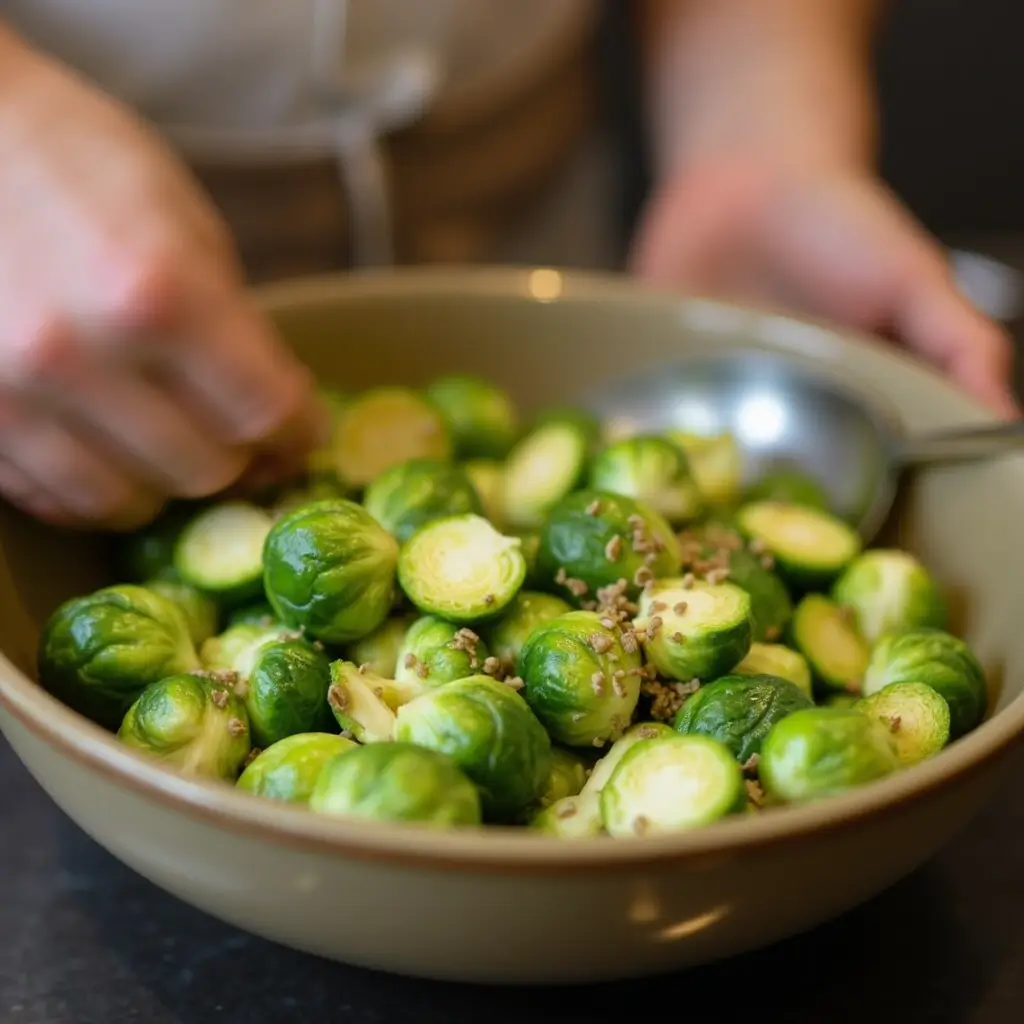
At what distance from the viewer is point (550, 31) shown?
1.95 metres

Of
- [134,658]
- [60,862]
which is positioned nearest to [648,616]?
[134,658]

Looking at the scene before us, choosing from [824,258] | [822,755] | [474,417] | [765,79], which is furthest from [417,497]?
→ [765,79]

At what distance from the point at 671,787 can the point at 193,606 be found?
1.69 feet

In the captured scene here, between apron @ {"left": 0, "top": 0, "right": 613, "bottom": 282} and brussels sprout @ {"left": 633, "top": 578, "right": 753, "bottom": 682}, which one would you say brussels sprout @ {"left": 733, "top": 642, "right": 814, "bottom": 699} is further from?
apron @ {"left": 0, "top": 0, "right": 613, "bottom": 282}

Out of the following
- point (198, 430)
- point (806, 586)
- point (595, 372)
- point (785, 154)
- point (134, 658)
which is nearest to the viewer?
point (134, 658)

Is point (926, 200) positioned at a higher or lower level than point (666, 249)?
lower

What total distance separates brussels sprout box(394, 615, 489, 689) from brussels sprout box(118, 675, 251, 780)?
138mm

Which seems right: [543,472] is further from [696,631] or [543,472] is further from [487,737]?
[487,737]

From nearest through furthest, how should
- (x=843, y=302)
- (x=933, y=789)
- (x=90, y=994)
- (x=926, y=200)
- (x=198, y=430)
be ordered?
(x=933, y=789)
(x=90, y=994)
(x=198, y=430)
(x=843, y=302)
(x=926, y=200)

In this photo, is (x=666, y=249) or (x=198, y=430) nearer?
(x=198, y=430)

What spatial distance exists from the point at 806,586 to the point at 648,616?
28cm

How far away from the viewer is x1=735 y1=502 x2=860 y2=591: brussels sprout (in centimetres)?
125

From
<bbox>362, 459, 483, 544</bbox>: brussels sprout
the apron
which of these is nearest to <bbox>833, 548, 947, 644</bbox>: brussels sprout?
<bbox>362, 459, 483, 544</bbox>: brussels sprout

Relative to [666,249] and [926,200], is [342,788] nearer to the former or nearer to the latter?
[666,249]
